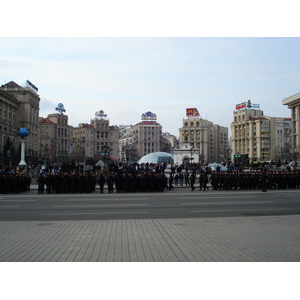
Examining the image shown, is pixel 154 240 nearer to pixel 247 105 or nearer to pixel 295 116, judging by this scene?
pixel 295 116

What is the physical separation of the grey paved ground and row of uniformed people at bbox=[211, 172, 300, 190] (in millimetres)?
10694

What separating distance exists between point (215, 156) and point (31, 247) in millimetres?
134815

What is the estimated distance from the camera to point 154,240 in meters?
7.82

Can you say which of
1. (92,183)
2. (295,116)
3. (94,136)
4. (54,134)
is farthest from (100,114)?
(92,183)

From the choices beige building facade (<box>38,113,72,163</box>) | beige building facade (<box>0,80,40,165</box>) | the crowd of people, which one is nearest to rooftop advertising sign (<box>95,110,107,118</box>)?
beige building facade (<box>38,113,72,163</box>)

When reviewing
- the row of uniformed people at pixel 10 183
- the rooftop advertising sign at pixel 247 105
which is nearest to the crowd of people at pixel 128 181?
the row of uniformed people at pixel 10 183

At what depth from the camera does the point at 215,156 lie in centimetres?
13888

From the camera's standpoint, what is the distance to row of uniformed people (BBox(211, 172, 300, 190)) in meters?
21.4

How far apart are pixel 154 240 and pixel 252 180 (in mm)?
14953

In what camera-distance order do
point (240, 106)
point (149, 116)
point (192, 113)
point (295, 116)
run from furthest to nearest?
point (149, 116) < point (192, 113) < point (240, 106) < point (295, 116)

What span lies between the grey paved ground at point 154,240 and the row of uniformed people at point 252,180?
10.7m

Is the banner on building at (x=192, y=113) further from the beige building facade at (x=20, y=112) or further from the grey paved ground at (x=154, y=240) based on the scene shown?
the grey paved ground at (x=154, y=240)

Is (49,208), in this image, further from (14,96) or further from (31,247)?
(14,96)

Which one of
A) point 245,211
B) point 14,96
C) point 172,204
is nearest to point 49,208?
point 172,204
